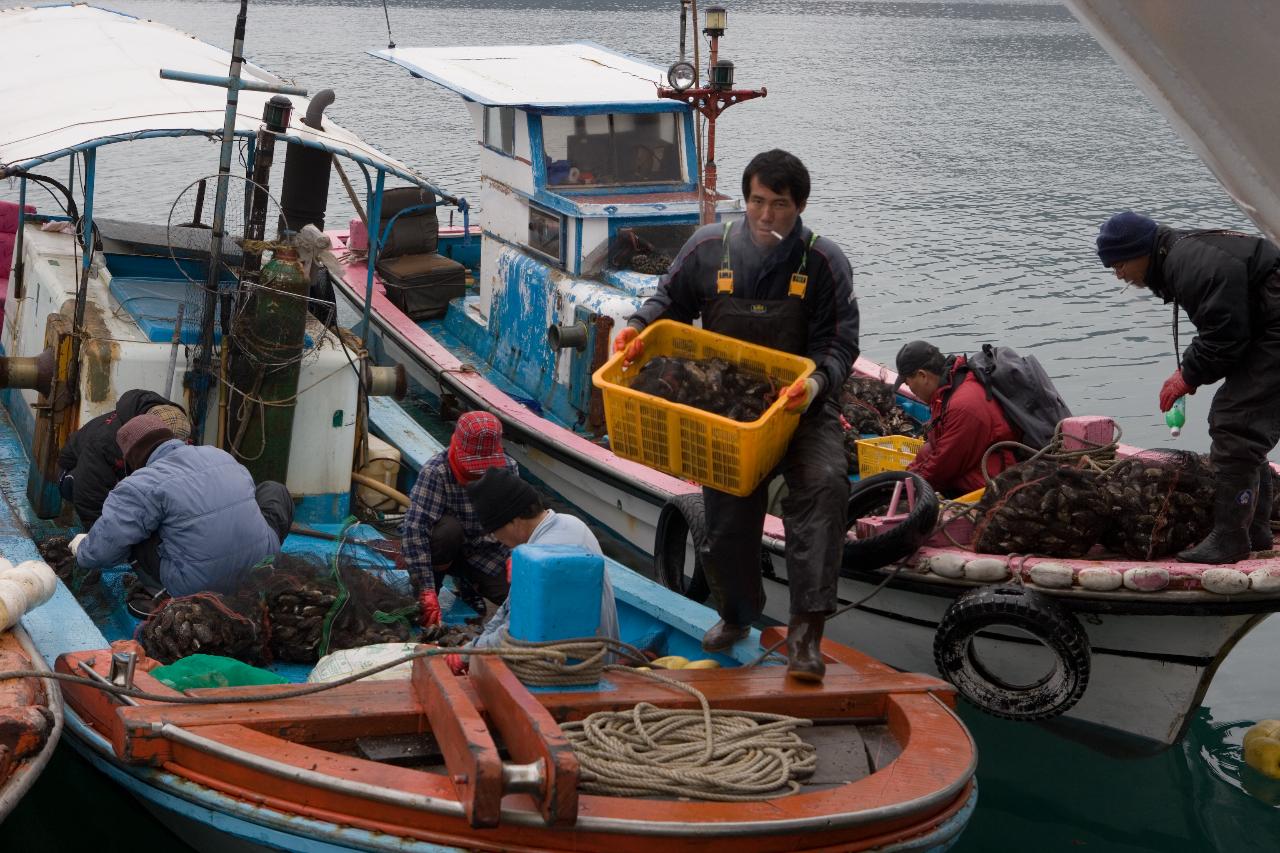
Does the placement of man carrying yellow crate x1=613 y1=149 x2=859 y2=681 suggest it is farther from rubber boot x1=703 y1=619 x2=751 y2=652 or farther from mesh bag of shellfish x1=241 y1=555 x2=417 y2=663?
mesh bag of shellfish x1=241 y1=555 x2=417 y2=663

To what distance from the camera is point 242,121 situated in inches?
306

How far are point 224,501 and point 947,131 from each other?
25.6m

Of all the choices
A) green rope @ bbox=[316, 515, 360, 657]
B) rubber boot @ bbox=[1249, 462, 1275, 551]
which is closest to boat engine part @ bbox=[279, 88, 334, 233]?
green rope @ bbox=[316, 515, 360, 657]

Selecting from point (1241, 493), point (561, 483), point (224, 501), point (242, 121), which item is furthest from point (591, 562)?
point (561, 483)

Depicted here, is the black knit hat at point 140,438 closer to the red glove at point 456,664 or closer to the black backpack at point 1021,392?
the red glove at point 456,664

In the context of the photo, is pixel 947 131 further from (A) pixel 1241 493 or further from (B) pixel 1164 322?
(A) pixel 1241 493

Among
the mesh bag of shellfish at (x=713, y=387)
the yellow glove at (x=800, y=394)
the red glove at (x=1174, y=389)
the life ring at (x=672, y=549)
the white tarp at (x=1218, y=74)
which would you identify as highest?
the white tarp at (x=1218, y=74)

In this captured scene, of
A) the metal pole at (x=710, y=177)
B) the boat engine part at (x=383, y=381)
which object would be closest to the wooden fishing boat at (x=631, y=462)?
the metal pole at (x=710, y=177)

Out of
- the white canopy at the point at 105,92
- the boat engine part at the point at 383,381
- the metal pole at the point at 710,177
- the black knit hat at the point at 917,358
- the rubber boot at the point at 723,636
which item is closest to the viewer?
the rubber boot at the point at 723,636

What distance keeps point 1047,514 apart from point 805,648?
1790 millimetres

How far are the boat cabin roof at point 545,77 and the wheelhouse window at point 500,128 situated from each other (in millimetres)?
194

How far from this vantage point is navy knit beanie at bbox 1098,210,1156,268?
19.5 feet

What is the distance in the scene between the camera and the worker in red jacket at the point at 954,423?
720 centimetres

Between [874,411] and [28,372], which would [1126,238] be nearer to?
[874,411]
